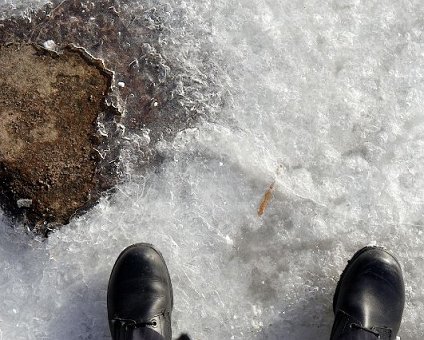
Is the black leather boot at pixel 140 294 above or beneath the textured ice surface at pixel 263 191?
beneath

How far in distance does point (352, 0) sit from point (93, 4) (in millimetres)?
914

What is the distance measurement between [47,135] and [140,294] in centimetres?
62

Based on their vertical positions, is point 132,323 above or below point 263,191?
below

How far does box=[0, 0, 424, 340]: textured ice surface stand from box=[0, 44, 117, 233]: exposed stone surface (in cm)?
9

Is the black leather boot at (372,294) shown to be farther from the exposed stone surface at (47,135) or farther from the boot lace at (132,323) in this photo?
the exposed stone surface at (47,135)

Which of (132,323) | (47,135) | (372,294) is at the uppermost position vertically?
(47,135)

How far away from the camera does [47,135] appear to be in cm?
Result: 180

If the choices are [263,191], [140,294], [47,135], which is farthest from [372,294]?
[47,135]

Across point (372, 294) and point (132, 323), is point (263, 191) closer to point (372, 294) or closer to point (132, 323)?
point (372, 294)

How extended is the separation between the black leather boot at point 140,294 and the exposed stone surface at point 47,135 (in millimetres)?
252

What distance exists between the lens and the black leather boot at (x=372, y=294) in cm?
175

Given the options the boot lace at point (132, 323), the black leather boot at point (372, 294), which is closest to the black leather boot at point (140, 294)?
the boot lace at point (132, 323)

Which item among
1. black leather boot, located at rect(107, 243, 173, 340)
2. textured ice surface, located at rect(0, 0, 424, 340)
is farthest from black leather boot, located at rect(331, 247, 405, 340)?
black leather boot, located at rect(107, 243, 173, 340)

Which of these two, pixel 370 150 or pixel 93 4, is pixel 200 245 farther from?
pixel 93 4
